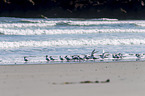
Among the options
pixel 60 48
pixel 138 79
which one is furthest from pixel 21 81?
pixel 60 48

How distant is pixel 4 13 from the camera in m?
28.8

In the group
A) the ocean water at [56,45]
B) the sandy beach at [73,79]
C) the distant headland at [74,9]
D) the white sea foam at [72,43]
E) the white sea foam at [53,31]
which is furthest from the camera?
the distant headland at [74,9]

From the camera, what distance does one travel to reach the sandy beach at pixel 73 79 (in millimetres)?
6898

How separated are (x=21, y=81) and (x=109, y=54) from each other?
5.06m

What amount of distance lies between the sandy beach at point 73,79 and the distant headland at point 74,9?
1905 cm

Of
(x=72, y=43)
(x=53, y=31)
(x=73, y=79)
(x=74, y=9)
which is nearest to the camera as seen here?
(x=73, y=79)

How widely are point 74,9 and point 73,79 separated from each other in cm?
2346

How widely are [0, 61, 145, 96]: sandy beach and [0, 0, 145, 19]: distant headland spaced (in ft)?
62.5

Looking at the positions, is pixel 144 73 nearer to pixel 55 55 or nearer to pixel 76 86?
pixel 76 86

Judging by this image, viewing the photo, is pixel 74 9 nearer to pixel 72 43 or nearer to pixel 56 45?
pixel 72 43

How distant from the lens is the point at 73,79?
8.17 meters

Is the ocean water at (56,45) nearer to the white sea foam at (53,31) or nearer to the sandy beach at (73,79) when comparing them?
the white sea foam at (53,31)

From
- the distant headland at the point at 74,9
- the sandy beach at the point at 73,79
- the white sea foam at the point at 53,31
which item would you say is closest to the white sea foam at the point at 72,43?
the white sea foam at the point at 53,31

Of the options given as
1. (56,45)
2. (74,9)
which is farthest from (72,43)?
(74,9)
